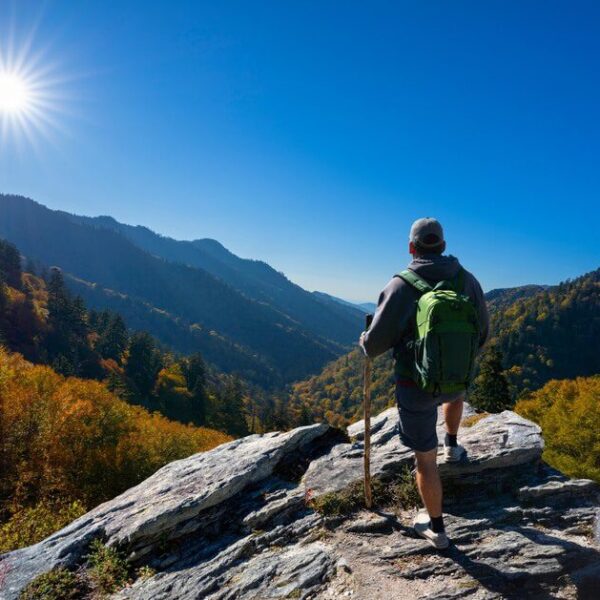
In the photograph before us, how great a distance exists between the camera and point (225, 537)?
7730mm

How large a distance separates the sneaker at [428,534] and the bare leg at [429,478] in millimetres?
671

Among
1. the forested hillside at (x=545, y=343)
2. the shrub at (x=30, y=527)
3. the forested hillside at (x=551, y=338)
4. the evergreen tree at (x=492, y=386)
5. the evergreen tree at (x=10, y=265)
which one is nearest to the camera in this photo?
the shrub at (x=30, y=527)

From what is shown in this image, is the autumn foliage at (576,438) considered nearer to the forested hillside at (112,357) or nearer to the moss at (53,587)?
the moss at (53,587)

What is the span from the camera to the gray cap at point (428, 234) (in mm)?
5520

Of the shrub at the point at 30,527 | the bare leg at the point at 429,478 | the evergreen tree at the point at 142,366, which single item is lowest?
the evergreen tree at the point at 142,366

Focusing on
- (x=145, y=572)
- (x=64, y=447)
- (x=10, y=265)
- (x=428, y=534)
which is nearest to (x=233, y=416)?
(x=64, y=447)

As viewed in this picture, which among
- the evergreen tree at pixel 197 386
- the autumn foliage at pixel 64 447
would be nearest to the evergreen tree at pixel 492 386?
the autumn foliage at pixel 64 447

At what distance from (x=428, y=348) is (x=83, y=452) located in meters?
32.3

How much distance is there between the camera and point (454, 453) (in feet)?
24.7

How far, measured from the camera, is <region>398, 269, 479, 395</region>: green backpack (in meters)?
4.64

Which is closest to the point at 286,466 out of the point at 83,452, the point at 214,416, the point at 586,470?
the point at 83,452

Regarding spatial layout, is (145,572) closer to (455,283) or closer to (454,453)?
(454,453)

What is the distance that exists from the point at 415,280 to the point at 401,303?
40 centimetres

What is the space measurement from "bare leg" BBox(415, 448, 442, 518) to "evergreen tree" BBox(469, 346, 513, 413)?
38804 mm
